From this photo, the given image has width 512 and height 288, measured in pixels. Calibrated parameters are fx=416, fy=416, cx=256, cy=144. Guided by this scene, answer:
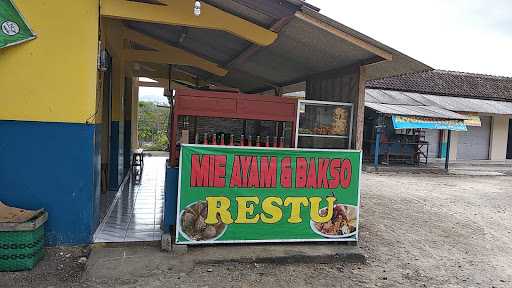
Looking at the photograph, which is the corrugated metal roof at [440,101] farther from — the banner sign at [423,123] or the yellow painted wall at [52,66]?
the yellow painted wall at [52,66]

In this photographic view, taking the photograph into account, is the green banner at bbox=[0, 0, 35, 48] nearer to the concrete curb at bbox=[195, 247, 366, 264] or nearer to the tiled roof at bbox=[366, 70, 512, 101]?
the concrete curb at bbox=[195, 247, 366, 264]

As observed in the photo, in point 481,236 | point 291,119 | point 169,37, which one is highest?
point 169,37

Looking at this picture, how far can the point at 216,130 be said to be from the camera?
6.03m

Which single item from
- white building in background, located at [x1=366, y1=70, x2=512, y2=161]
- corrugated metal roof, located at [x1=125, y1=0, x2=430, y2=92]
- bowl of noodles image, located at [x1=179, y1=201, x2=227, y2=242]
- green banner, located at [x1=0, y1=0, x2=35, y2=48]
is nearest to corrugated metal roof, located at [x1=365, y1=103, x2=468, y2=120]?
white building in background, located at [x1=366, y1=70, x2=512, y2=161]

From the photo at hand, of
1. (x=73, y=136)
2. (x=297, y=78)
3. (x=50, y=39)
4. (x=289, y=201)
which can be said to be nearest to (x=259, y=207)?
(x=289, y=201)

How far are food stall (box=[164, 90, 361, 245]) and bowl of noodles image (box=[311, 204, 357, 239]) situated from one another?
1 cm

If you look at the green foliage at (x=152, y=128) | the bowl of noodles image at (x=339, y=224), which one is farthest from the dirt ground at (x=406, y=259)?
the green foliage at (x=152, y=128)

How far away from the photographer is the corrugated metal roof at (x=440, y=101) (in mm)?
18708

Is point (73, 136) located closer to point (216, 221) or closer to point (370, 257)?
point (216, 221)

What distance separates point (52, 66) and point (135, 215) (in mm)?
2579

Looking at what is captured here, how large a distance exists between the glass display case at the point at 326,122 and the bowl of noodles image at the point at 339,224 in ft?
3.22

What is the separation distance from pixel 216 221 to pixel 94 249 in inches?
56.7

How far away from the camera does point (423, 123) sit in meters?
15.8

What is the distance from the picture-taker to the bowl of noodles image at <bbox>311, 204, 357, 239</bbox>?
17.7 ft
